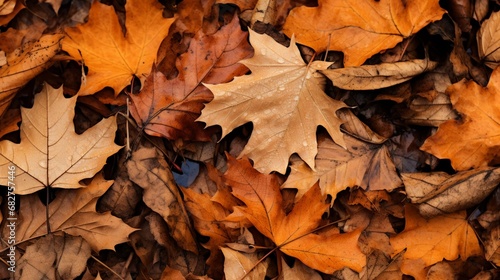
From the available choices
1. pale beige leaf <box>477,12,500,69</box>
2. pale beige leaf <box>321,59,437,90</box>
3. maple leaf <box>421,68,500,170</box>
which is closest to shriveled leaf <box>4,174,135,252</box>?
pale beige leaf <box>321,59,437,90</box>

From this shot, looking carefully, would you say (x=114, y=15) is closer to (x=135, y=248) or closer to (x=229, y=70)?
(x=229, y=70)

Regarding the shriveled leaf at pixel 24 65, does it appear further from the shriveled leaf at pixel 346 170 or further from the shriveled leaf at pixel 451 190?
the shriveled leaf at pixel 451 190

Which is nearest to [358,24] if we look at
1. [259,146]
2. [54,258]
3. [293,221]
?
[259,146]

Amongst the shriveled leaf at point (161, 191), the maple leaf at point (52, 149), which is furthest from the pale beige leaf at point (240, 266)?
the maple leaf at point (52, 149)

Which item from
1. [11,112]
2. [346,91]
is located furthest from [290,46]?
[11,112]

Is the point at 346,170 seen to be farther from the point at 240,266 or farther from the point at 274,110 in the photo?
the point at 240,266
